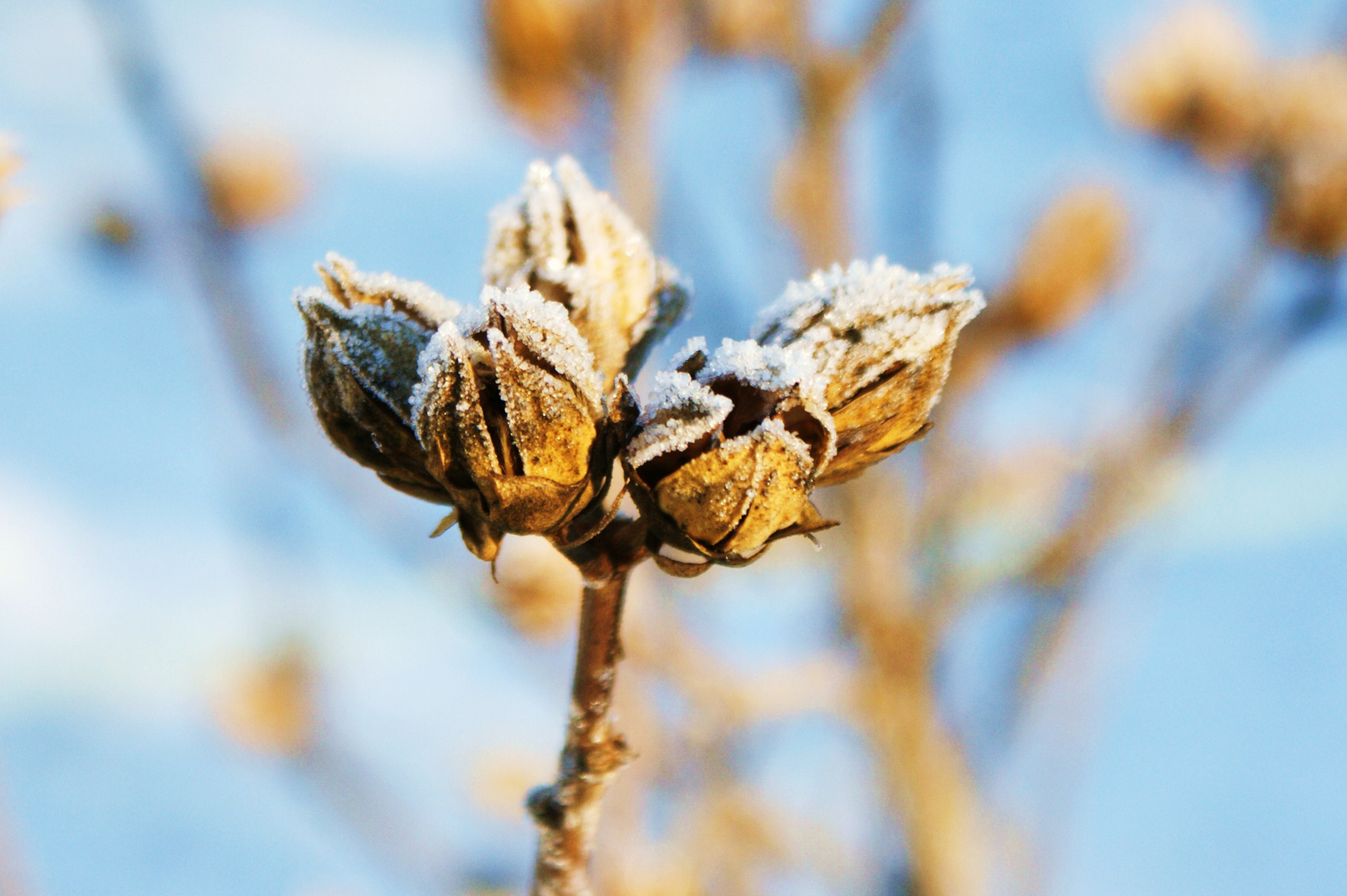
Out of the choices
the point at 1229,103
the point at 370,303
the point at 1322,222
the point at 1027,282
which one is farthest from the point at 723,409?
the point at 1229,103

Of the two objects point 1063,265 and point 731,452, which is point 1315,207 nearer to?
point 1063,265

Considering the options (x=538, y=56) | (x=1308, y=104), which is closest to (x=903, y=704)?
(x=1308, y=104)

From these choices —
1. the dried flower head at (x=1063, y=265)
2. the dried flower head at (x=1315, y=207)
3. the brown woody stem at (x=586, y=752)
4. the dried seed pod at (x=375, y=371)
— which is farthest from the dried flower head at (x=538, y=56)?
the brown woody stem at (x=586, y=752)

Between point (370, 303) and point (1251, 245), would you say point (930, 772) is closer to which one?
point (1251, 245)

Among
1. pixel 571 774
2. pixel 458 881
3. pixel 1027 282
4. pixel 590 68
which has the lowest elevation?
pixel 571 774

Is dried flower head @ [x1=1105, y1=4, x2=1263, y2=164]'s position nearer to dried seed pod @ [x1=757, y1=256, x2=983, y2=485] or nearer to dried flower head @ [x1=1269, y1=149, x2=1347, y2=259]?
dried flower head @ [x1=1269, y1=149, x2=1347, y2=259]

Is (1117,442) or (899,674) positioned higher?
(1117,442)

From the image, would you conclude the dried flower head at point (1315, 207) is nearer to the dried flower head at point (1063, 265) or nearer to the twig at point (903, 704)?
the dried flower head at point (1063, 265)
